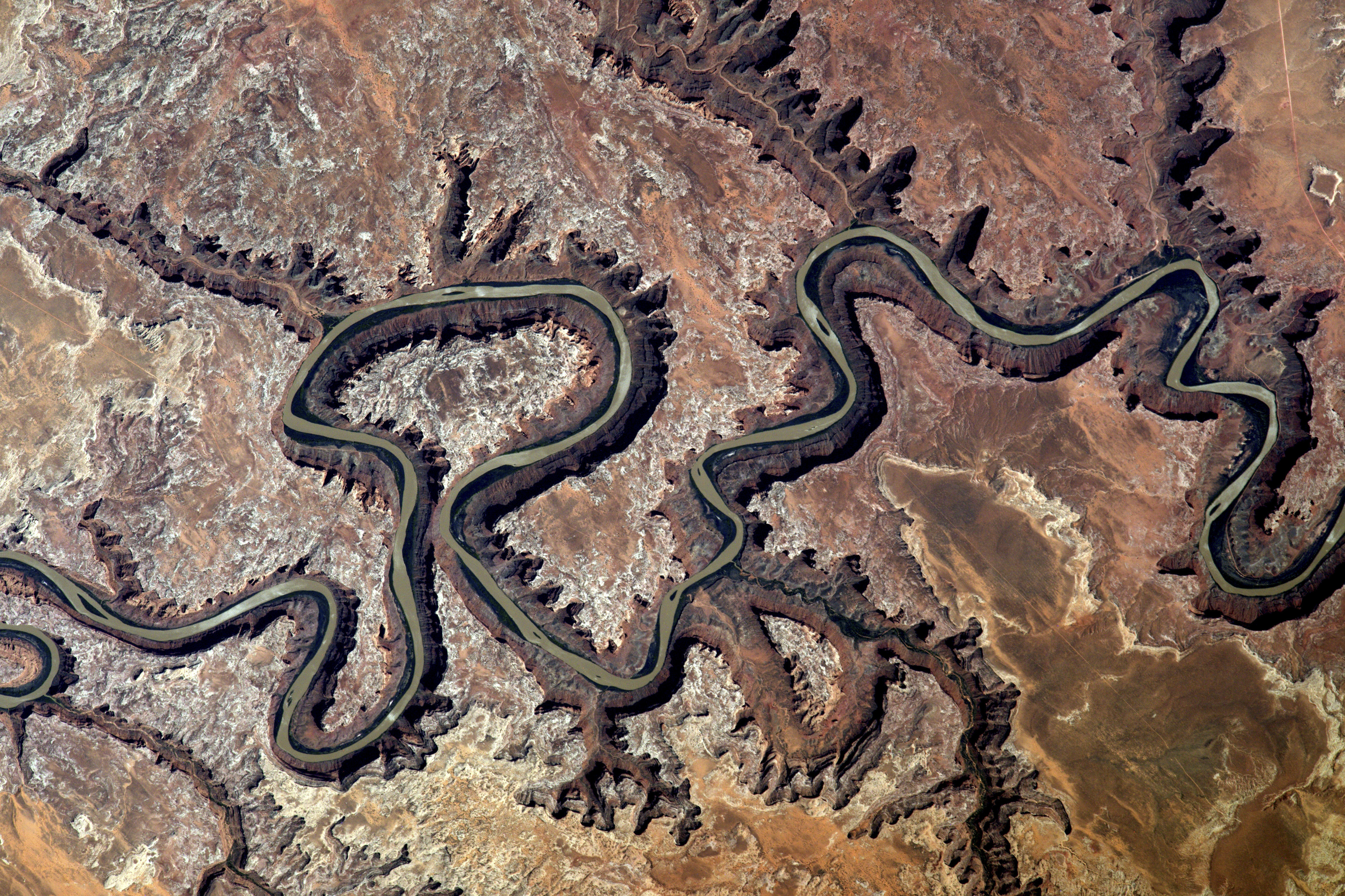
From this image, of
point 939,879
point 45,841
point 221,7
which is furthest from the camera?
point 221,7

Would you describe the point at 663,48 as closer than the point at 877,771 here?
No

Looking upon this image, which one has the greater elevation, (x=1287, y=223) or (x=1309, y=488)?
(x=1287, y=223)

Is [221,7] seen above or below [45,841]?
above

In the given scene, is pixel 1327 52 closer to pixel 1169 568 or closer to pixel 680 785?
pixel 1169 568

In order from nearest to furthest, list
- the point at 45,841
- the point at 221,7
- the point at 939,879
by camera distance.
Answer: the point at 939,879 < the point at 45,841 < the point at 221,7

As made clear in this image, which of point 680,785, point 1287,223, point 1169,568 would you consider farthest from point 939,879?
point 1287,223

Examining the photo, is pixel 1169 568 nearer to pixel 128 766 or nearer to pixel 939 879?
pixel 939 879

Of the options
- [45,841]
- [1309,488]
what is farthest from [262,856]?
[1309,488]

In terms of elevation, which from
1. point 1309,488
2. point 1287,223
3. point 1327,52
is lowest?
Result: point 1309,488

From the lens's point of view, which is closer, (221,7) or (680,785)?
(680,785)
